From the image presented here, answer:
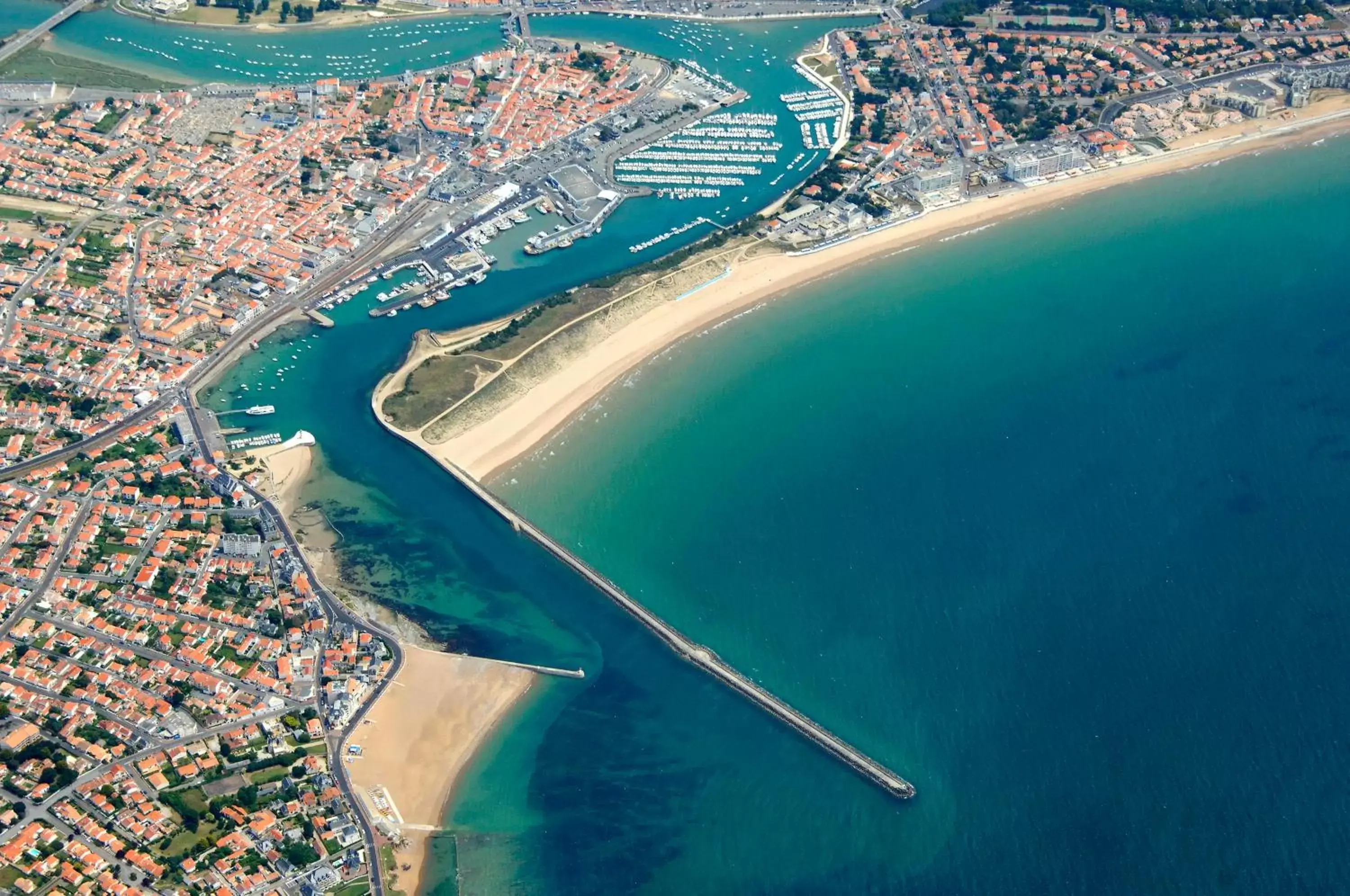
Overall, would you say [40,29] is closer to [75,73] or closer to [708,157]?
[75,73]

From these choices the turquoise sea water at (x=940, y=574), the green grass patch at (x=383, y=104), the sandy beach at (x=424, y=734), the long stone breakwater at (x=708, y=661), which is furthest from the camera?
the green grass patch at (x=383, y=104)

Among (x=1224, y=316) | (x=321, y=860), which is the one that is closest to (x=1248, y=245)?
(x=1224, y=316)

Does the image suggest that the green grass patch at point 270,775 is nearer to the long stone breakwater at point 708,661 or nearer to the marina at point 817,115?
the long stone breakwater at point 708,661

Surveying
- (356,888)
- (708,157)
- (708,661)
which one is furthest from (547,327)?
(356,888)

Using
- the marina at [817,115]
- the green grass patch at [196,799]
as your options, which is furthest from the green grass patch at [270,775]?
the marina at [817,115]

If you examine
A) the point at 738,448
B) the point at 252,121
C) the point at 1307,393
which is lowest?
the point at 1307,393

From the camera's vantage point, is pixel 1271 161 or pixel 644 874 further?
pixel 1271 161

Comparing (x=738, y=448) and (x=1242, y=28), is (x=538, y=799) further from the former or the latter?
(x=1242, y=28)
